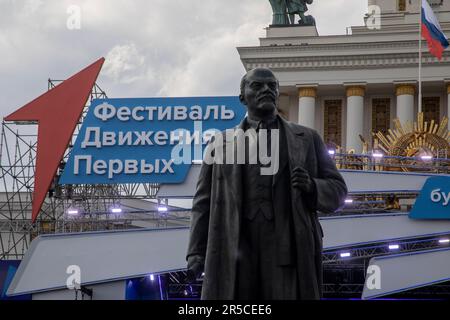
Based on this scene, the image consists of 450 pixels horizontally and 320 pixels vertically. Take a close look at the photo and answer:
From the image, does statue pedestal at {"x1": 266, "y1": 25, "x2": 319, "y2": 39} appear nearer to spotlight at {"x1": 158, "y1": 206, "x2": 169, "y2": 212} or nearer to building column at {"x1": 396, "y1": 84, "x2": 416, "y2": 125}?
building column at {"x1": 396, "y1": 84, "x2": 416, "y2": 125}

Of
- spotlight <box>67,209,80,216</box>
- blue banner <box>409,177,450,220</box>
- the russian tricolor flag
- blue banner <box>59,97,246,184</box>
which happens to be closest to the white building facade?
the russian tricolor flag

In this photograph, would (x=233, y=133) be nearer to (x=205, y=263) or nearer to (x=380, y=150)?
(x=205, y=263)

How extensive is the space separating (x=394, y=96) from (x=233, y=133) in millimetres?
39555

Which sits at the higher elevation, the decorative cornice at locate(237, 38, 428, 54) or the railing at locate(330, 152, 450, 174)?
the decorative cornice at locate(237, 38, 428, 54)

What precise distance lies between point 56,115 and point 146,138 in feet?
10.8

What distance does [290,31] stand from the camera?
46.2 m

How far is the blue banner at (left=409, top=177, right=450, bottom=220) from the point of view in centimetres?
3108

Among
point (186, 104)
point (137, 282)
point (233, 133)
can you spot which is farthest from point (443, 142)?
point (233, 133)

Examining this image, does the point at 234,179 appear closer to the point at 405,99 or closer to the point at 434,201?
the point at 434,201

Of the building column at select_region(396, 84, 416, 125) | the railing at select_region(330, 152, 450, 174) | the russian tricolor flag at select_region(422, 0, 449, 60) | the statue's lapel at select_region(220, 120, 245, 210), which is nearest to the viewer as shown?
the statue's lapel at select_region(220, 120, 245, 210)

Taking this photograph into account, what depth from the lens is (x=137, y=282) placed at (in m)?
30.4

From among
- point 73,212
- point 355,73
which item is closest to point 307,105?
point 355,73

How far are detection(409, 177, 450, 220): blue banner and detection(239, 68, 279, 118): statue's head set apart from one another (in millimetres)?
24290

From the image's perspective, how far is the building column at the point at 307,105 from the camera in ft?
148
